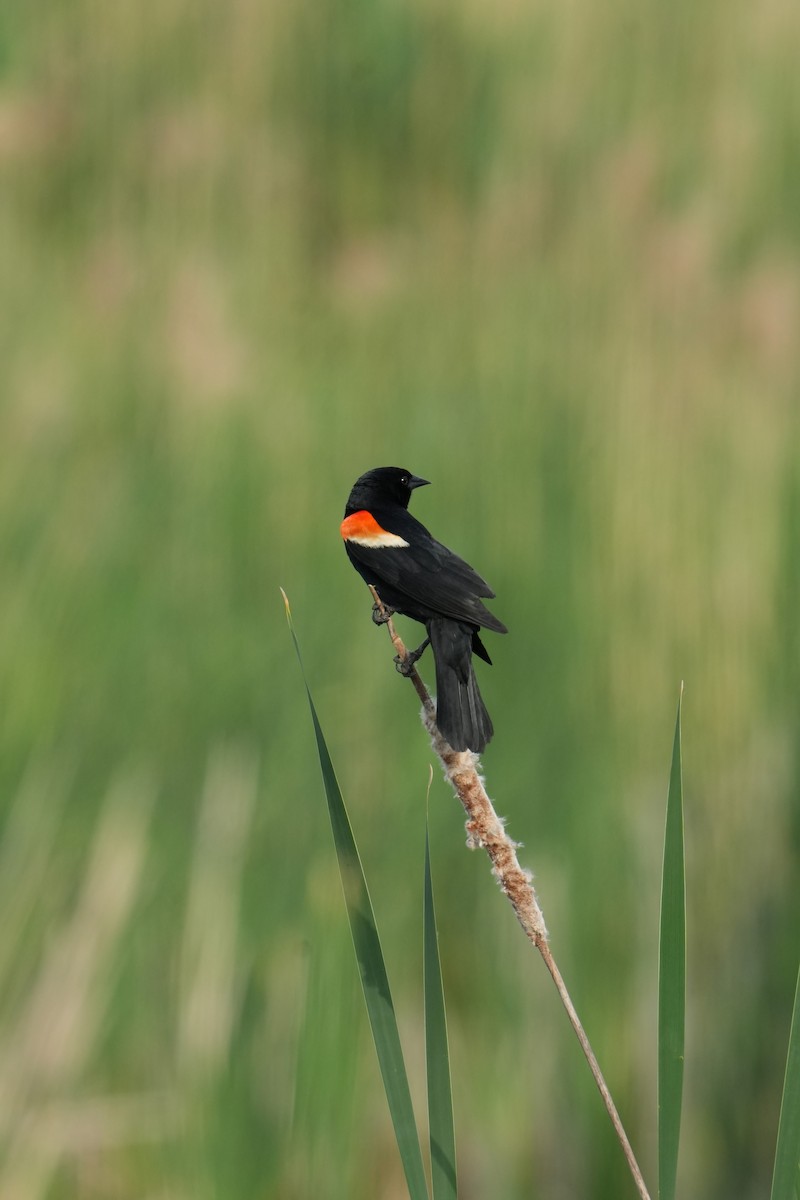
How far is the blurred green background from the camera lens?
92 centimetres

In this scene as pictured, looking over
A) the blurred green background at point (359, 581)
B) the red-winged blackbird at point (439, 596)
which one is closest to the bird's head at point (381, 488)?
the red-winged blackbird at point (439, 596)

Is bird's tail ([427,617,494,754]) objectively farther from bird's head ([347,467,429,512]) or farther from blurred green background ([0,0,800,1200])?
blurred green background ([0,0,800,1200])

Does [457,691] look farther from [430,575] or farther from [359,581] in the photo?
[359,581]

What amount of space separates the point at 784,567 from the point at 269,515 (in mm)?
498

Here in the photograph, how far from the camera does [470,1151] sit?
92cm

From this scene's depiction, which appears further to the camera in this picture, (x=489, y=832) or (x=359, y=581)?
(x=359, y=581)

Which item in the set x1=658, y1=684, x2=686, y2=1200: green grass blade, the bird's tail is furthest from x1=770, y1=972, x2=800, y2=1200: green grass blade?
the bird's tail

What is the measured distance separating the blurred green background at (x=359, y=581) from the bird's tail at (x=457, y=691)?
33 cm

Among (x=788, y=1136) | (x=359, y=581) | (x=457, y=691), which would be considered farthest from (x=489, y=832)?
(x=359, y=581)

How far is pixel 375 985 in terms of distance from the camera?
0.39 meters

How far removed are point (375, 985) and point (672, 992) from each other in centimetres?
10

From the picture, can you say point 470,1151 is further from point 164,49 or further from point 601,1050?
point 164,49

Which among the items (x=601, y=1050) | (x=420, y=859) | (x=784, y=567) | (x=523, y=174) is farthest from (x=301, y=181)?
(x=601, y=1050)

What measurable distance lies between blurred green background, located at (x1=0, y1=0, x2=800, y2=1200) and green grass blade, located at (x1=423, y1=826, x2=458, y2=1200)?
21cm
